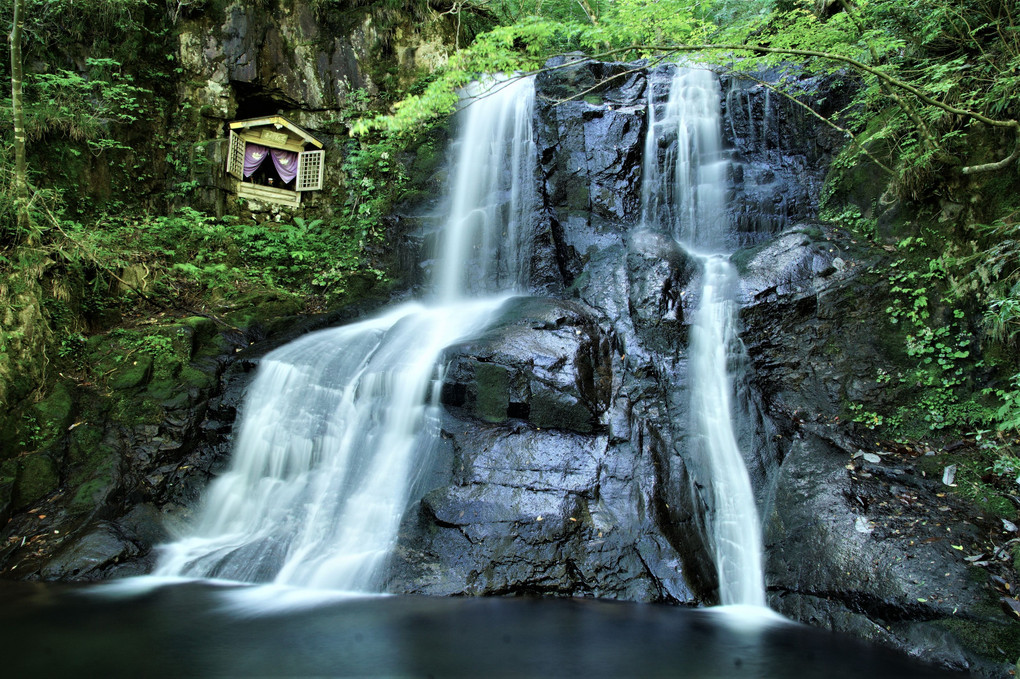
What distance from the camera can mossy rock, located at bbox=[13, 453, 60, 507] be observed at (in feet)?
20.7

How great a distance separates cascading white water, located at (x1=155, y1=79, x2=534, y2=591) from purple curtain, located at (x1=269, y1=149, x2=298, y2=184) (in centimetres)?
644

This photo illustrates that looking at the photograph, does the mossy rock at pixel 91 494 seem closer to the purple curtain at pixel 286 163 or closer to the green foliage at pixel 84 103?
the green foliage at pixel 84 103

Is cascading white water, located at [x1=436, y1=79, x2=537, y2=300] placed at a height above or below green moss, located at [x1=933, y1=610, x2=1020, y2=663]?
above

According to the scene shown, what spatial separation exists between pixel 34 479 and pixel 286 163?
31.9ft

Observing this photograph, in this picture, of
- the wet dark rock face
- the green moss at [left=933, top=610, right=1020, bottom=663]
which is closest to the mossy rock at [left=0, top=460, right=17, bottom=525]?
the wet dark rock face

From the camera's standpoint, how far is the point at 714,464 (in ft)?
21.3

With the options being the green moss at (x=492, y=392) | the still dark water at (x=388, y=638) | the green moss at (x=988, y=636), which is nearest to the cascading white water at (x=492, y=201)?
the green moss at (x=492, y=392)

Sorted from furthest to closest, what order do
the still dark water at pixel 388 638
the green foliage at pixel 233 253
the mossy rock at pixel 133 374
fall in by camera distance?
the green foliage at pixel 233 253, the mossy rock at pixel 133 374, the still dark water at pixel 388 638

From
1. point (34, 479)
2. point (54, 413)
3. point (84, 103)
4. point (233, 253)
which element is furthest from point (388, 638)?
point (84, 103)

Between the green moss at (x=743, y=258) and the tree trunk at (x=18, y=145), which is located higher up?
the tree trunk at (x=18, y=145)

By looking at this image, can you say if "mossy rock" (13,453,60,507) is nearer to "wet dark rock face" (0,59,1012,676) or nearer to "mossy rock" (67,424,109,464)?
"mossy rock" (67,424,109,464)

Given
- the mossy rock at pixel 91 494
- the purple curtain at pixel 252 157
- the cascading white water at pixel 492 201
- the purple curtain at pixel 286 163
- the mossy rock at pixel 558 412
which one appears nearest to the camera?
the mossy rock at pixel 91 494

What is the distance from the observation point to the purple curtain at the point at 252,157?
13.5m

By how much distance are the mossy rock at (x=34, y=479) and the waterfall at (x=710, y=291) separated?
7668 mm
